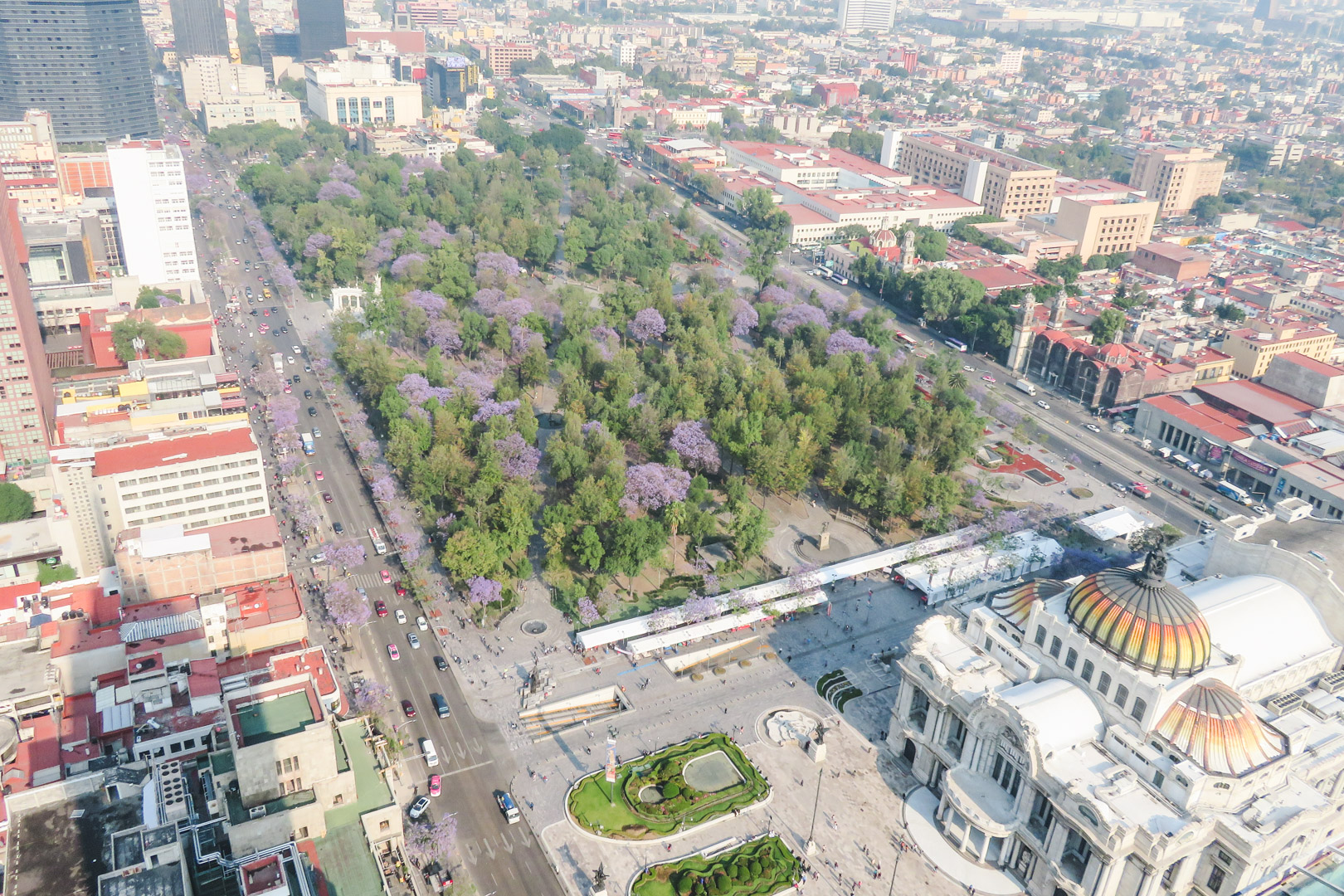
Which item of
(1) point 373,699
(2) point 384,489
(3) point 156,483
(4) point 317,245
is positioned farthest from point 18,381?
(4) point 317,245

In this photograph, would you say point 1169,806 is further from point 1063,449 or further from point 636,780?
point 1063,449

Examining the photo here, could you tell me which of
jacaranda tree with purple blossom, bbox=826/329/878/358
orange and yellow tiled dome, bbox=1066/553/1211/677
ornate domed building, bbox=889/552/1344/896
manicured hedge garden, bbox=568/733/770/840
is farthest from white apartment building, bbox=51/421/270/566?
jacaranda tree with purple blossom, bbox=826/329/878/358

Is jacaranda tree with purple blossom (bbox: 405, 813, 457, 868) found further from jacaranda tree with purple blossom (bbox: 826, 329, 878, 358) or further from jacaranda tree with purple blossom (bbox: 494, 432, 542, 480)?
jacaranda tree with purple blossom (bbox: 826, 329, 878, 358)

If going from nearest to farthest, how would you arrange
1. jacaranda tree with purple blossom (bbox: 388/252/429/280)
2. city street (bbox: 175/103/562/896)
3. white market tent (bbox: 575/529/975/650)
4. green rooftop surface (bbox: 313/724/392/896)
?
green rooftop surface (bbox: 313/724/392/896) < city street (bbox: 175/103/562/896) < white market tent (bbox: 575/529/975/650) < jacaranda tree with purple blossom (bbox: 388/252/429/280)

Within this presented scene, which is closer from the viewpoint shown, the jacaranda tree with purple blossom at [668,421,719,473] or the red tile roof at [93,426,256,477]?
the red tile roof at [93,426,256,477]

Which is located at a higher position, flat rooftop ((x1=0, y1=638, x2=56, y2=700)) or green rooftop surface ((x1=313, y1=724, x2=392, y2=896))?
flat rooftop ((x1=0, y1=638, x2=56, y2=700))

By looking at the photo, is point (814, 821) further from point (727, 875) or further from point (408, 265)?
point (408, 265)

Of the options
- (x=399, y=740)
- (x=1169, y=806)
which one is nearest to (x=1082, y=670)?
(x=1169, y=806)
